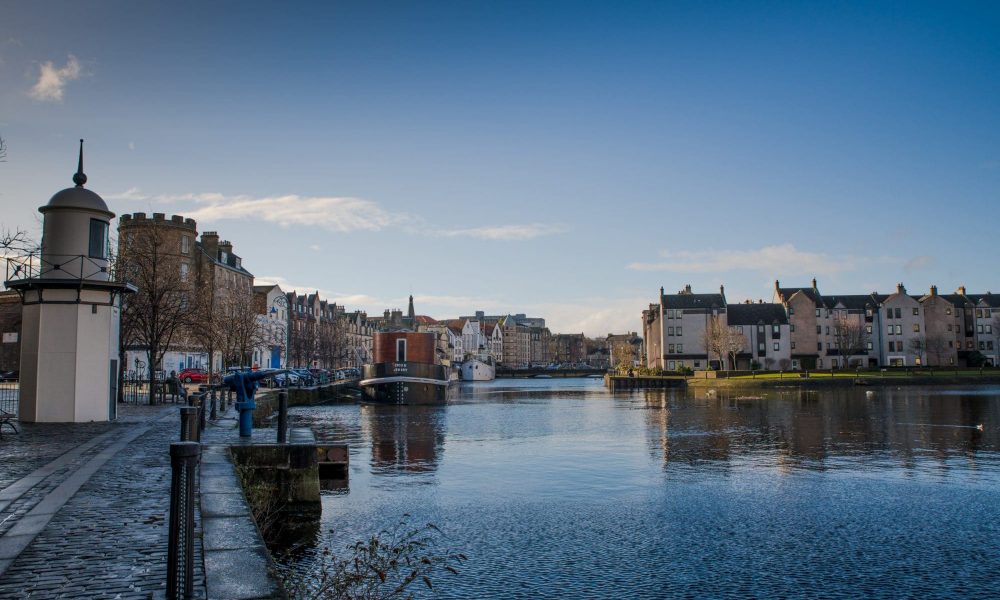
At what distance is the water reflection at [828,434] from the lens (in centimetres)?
2369

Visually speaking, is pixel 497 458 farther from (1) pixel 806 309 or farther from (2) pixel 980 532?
(1) pixel 806 309

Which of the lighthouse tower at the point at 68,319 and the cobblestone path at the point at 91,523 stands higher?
the lighthouse tower at the point at 68,319

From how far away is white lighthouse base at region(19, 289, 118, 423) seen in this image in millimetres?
22641

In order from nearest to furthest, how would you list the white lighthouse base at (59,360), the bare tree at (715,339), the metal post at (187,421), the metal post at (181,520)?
1. the metal post at (181,520)
2. the metal post at (187,421)
3. the white lighthouse base at (59,360)
4. the bare tree at (715,339)

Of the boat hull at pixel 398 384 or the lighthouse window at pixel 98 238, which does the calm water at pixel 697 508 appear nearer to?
the lighthouse window at pixel 98 238

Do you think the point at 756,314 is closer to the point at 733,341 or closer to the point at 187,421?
the point at 733,341

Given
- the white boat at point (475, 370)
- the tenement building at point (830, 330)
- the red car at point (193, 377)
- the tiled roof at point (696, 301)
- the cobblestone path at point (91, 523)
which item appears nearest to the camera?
the cobblestone path at point (91, 523)

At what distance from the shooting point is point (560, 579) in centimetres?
1152

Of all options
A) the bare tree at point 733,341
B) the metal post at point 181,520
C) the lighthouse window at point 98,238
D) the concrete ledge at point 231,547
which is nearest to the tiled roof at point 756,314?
the bare tree at point 733,341

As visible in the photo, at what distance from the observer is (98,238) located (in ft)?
78.5

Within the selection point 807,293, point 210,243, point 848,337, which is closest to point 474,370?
point 807,293

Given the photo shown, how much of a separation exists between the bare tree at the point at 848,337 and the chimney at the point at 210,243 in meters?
83.8

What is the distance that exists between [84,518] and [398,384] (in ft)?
168

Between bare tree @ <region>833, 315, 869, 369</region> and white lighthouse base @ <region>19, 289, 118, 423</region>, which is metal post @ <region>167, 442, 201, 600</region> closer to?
white lighthouse base @ <region>19, 289, 118, 423</region>
